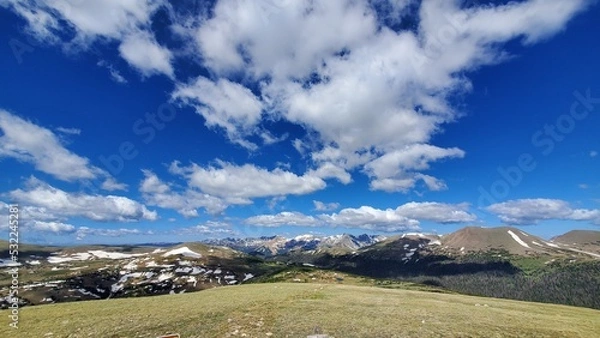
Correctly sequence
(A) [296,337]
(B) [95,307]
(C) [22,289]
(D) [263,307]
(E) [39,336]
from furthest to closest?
(C) [22,289] → (B) [95,307] → (D) [263,307] → (E) [39,336] → (A) [296,337]

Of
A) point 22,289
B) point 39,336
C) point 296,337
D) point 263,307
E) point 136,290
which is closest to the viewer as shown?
point 296,337

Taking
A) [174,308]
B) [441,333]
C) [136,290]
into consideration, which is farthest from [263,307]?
[136,290]

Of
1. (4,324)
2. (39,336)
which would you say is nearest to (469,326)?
(39,336)

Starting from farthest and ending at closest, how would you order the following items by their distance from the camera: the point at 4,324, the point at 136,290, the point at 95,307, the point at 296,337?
the point at 136,290 < the point at 95,307 < the point at 4,324 < the point at 296,337

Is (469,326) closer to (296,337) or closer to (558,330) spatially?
(558,330)

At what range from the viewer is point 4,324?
2644 cm

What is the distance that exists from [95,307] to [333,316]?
24.8 metres

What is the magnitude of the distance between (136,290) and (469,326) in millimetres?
210250

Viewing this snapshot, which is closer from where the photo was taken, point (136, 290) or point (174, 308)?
point (174, 308)

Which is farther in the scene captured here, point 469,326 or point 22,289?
point 22,289

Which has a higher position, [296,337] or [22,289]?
[296,337]

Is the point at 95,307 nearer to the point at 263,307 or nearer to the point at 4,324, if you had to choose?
the point at 4,324

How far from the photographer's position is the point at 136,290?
634ft

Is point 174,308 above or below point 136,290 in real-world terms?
above
